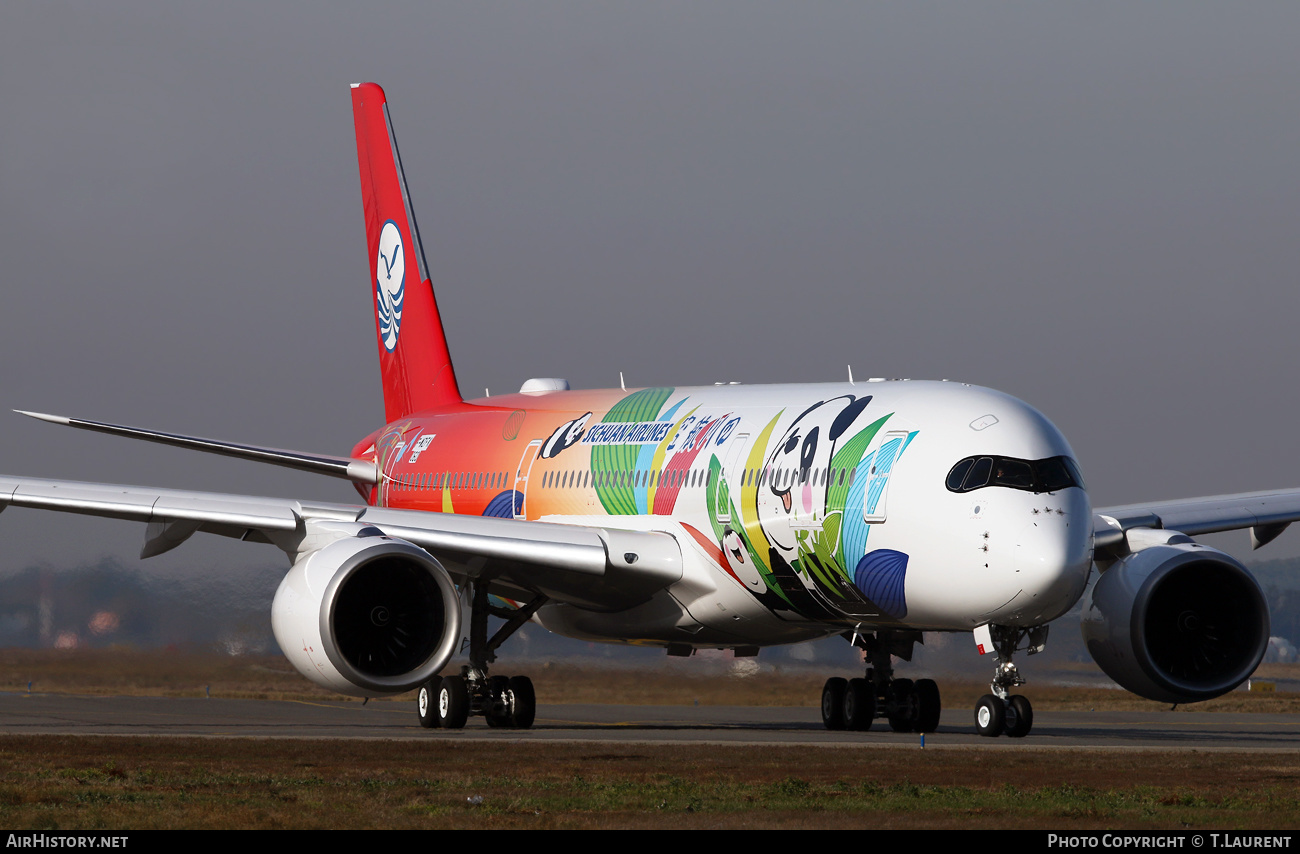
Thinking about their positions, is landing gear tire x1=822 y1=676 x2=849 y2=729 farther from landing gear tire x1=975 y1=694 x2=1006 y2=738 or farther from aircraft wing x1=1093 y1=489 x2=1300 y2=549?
landing gear tire x1=975 y1=694 x2=1006 y2=738

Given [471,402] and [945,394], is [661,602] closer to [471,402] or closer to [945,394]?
[945,394]

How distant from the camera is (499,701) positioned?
75.0 ft

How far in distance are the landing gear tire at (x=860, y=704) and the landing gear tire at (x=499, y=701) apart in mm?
4187

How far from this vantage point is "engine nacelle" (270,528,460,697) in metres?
19.2

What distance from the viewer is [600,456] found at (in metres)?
24.9

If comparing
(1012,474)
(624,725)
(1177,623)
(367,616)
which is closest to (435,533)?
(367,616)

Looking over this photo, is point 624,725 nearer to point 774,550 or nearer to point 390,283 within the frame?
point 774,550

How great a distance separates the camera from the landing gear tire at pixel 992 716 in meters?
19.0

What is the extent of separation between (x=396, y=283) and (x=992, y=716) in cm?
1719

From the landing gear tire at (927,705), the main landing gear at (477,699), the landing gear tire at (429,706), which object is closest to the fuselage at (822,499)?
the landing gear tire at (927,705)

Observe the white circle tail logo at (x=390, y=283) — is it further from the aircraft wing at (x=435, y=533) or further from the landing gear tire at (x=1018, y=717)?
the landing gear tire at (x=1018, y=717)
